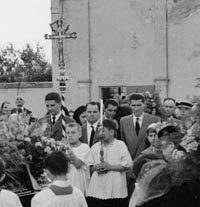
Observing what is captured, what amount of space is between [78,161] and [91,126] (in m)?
1.44

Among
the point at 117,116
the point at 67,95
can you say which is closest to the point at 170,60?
the point at 67,95

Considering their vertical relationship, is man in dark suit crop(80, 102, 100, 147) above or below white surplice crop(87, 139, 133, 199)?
above

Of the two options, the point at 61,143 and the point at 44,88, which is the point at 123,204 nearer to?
the point at 61,143

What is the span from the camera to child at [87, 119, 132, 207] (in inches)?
349

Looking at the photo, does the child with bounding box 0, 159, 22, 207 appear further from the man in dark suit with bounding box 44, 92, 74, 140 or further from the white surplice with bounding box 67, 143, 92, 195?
the man in dark suit with bounding box 44, 92, 74, 140

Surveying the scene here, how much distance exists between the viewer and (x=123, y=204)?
903 cm

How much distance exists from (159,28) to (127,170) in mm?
14683

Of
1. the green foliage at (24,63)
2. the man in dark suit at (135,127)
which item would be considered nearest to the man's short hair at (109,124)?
the man in dark suit at (135,127)

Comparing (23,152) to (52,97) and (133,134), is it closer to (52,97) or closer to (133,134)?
(52,97)

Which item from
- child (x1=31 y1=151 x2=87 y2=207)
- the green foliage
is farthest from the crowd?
the green foliage

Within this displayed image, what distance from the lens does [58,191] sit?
6.10 meters

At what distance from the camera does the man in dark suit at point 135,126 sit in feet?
32.3

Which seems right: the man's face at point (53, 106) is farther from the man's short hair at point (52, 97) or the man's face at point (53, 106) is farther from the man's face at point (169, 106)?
→ the man's face at point (169, 106)

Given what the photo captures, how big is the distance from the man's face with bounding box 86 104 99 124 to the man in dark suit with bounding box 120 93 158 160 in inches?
17.5
